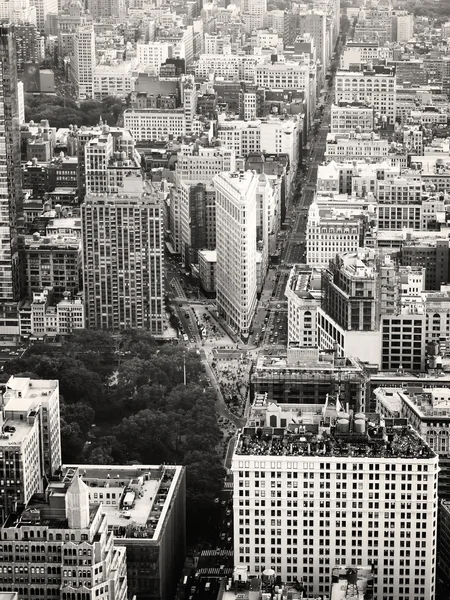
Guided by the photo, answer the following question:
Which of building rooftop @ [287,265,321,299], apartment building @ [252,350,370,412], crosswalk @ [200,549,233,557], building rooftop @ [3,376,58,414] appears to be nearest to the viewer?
building rooftop @ [3,376,58,414]

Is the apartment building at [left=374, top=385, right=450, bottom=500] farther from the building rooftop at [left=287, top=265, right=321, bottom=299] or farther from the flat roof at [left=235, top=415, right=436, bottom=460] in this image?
the building rooftop at [left=287, top=265, right=321, bottom=299]

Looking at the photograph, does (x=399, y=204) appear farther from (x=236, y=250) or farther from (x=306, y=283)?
(x=306, y=283)

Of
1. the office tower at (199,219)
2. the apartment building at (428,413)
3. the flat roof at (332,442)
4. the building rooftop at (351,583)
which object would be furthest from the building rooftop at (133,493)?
the office tower at (199,219)

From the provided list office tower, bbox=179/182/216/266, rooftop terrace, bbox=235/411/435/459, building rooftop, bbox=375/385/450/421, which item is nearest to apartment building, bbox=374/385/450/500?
building rooftop, bbox=375/385/450/421

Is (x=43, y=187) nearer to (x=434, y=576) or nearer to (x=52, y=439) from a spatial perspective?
(x=52, y=439)

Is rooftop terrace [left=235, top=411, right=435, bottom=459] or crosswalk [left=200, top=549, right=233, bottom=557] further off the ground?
rooftop terrace [left=235, top=411, right=435, bottom=459]

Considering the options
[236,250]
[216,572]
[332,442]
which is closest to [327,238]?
[236,250]
